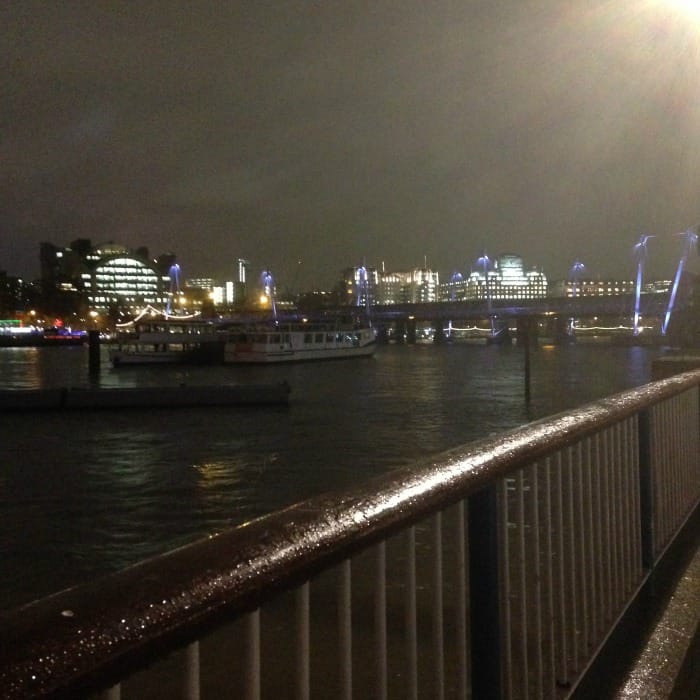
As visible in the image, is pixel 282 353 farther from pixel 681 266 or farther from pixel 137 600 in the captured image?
pixel 137 600

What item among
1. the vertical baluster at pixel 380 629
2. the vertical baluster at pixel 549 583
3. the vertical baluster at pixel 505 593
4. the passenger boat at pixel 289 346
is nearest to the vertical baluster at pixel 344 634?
the vertical baluster at pixel 380 629

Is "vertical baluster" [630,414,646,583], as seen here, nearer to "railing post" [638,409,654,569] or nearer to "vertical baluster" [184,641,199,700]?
"railing post" [638,409,654,569]

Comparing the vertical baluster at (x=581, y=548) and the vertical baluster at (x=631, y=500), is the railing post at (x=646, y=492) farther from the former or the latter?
the vertical baluster at (x=581, y=548)

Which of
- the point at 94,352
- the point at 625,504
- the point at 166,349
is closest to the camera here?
the point at 625,504

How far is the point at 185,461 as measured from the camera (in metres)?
17.1

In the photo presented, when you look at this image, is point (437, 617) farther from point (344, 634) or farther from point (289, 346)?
point (289, 346)

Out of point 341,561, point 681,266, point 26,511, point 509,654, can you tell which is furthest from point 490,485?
point 681,266

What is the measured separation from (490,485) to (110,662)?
1.80 m

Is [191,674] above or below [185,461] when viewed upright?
above

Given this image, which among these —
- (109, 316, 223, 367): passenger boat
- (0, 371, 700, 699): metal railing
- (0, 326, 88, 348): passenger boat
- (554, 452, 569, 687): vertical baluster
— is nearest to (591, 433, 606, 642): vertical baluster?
(0, 371, 700, 699): metal railing

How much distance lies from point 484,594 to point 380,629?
721 millimetres

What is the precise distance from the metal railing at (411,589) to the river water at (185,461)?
427 mm

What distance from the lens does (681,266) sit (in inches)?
2997

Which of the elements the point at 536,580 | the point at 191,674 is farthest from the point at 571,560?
the point at 191,674
